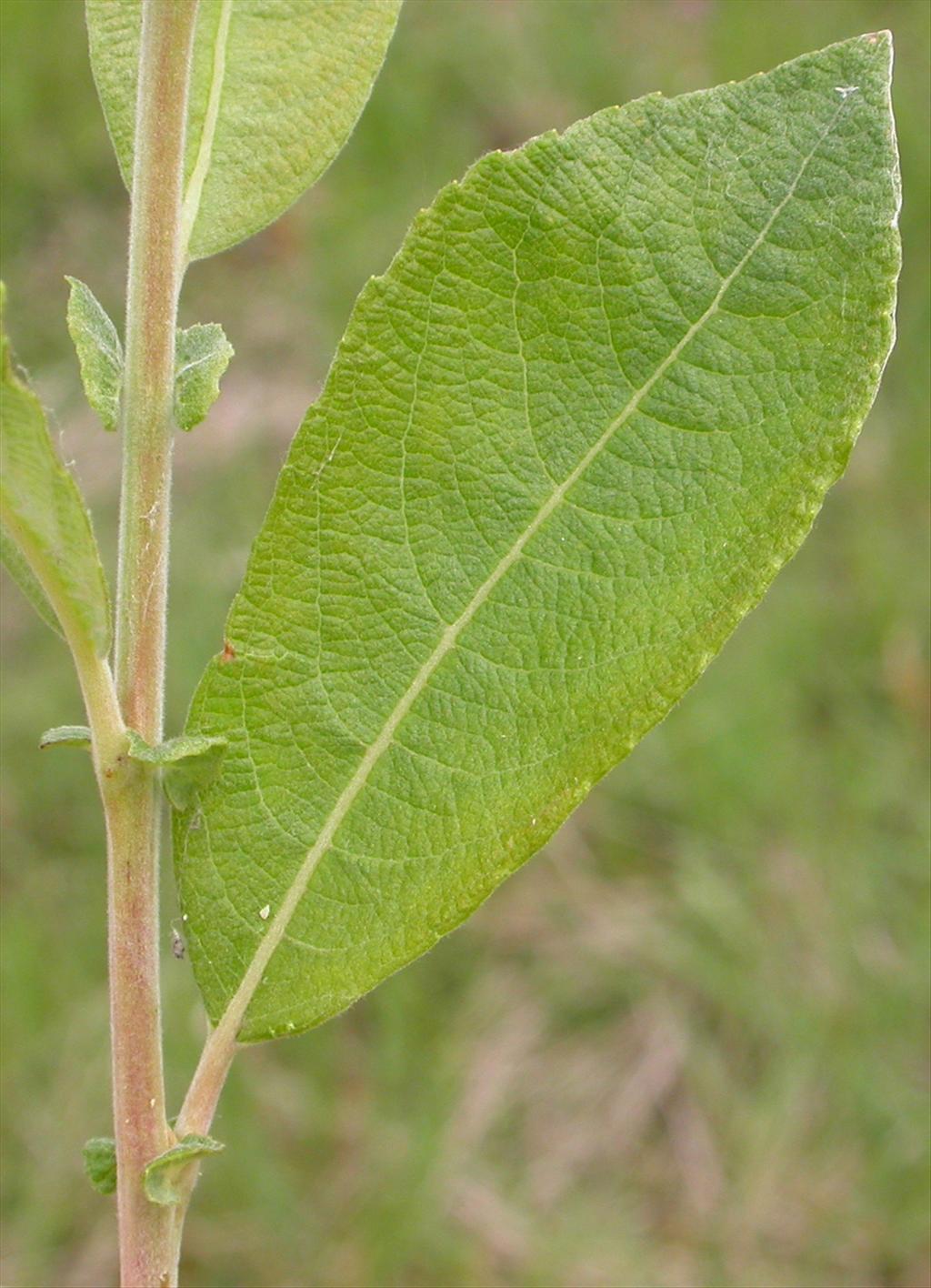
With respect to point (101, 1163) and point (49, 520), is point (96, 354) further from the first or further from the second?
point (101, 1163)

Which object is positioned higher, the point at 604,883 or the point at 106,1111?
the point at 604,883

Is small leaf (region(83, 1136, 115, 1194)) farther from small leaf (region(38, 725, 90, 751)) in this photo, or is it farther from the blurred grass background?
the blurred grass background

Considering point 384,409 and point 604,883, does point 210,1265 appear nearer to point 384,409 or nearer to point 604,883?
point 604,883

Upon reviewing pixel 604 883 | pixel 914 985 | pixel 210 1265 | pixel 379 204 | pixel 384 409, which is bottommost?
pixel 210 1265

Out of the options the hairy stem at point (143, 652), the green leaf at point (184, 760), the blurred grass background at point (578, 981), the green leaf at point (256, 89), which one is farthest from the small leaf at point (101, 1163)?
the blurred grass background at point (578, 981)

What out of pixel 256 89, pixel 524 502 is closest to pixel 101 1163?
pixel 524 502

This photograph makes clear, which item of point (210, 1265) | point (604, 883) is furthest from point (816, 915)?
point (210, 1265)
